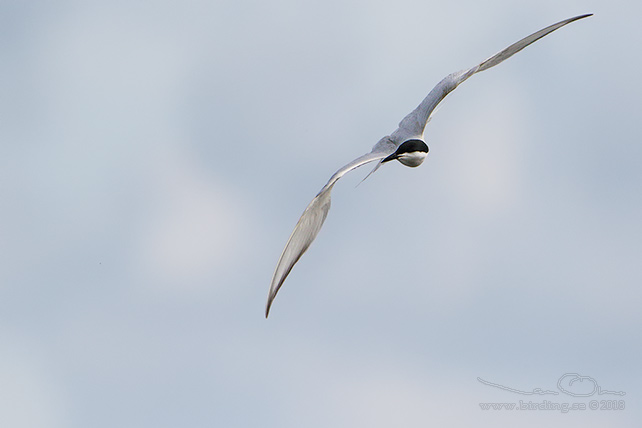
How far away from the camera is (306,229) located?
1688 cm

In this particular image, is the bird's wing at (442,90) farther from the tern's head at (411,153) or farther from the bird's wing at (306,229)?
the bird's wing at (306,229)

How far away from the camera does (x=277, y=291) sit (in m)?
16.1

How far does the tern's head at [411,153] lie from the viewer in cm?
1766

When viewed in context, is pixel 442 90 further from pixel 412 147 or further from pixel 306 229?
pixel 306 229

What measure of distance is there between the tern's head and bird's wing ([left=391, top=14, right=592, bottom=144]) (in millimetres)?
1091

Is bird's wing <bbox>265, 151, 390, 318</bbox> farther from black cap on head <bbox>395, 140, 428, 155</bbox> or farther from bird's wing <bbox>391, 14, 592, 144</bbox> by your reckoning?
bird's wing <bbox>391, 14, 592, 144</bbox>

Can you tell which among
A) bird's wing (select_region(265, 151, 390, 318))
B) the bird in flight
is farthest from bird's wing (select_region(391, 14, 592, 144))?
bird's wing (select_region(265, 151, 390, 318))

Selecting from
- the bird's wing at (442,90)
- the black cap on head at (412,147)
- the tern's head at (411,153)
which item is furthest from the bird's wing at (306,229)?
the bird's wing at (442,90)

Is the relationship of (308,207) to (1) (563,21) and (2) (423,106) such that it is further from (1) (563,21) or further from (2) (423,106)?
(1) (563,21)

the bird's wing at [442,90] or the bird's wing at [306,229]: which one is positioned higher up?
the bird's wing at [442,90]

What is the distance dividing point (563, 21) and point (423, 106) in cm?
374

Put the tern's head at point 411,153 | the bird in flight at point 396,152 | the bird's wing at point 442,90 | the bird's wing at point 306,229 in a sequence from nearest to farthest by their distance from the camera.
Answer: the bird's wing at point 306,229 → the bird in flight at point 396,152 → the tern's head at point 411,153 → the bird's wing at point 442,90

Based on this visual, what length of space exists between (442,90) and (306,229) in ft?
18.9

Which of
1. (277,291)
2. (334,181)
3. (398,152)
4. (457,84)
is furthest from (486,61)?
(277,291)
